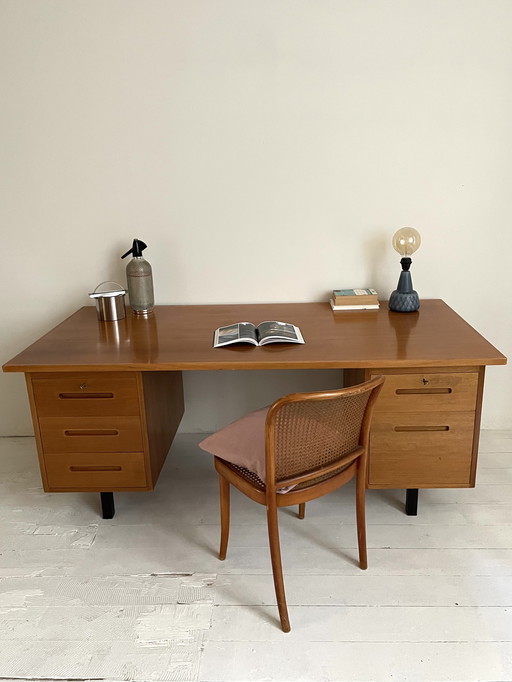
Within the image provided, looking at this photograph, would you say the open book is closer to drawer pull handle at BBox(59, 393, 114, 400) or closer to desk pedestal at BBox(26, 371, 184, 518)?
desk pedestal at BBox(26, 371, 184, 518)

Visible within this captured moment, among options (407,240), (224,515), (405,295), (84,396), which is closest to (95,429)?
(84,396)

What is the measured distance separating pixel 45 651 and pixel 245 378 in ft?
4.47

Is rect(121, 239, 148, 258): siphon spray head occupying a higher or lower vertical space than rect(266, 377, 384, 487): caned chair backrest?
higher

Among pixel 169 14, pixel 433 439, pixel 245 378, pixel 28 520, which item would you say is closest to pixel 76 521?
pixel 28 520

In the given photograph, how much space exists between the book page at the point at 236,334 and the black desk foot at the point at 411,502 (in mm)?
775

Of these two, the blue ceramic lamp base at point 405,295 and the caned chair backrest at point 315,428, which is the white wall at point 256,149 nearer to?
the blue ceramic lamp base at point 405,295

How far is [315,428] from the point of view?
1.51 m

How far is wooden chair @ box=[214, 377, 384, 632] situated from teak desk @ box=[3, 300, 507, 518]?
215 millimetres

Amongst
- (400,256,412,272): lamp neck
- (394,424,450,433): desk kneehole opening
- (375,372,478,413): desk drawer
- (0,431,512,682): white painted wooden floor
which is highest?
(400,256,412,272): lamp neck

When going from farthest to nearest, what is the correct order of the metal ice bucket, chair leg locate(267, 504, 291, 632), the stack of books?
the stack of books < the metal ice bucket < chair leg locate(267, 504, 291, 632)

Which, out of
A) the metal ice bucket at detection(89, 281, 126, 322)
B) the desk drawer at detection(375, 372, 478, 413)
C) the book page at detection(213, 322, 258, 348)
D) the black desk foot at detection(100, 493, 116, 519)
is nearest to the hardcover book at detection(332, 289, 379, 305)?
the book page at detection(213, 322, 258, 348)

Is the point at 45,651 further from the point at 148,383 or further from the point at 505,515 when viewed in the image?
the point at 505,515

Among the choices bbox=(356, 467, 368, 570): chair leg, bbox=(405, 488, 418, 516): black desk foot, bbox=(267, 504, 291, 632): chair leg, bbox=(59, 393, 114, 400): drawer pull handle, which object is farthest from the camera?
bbox=(405, 488, 418, 516): black desk foot

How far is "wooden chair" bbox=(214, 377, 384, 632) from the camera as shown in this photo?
1441mm
